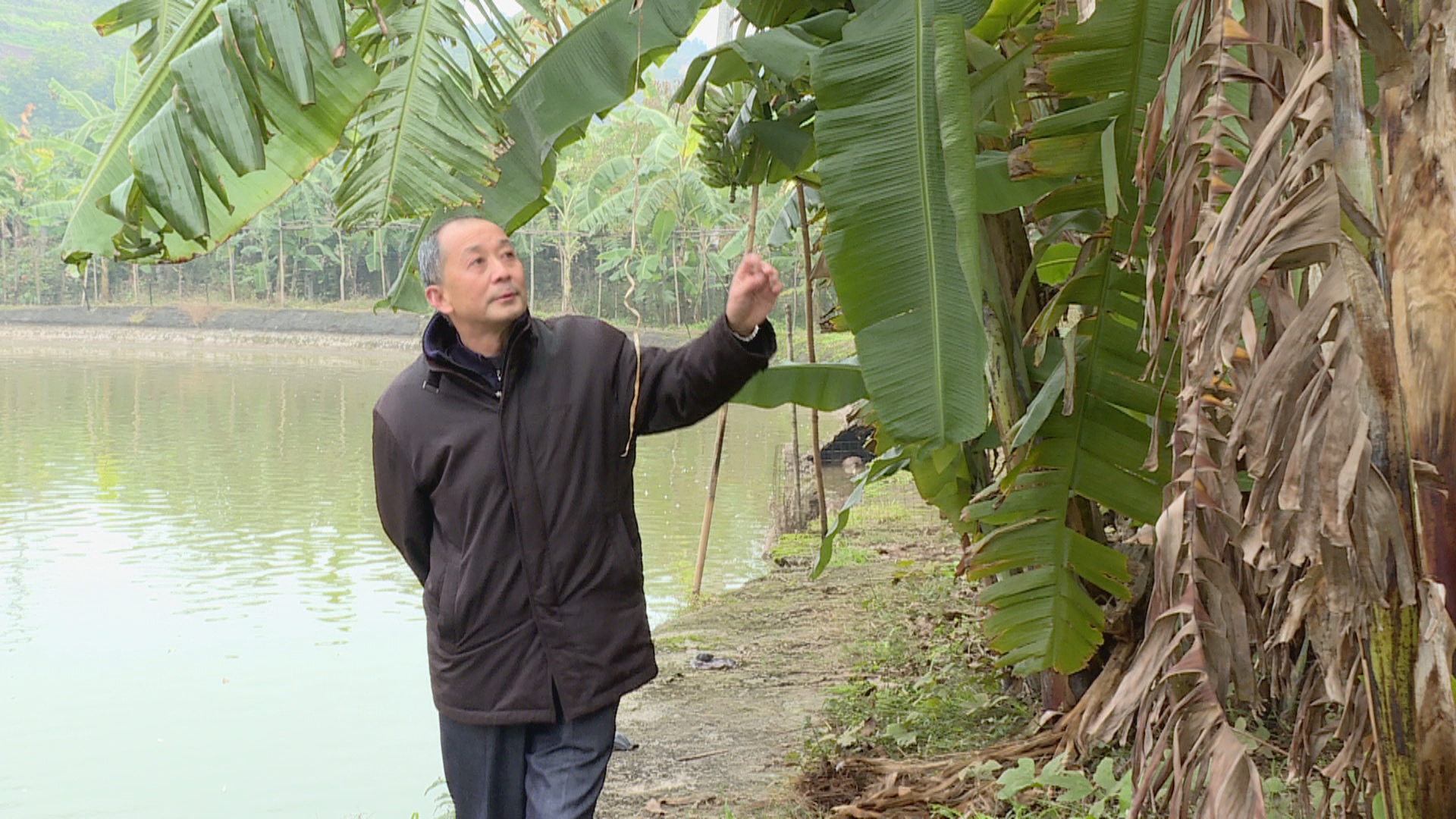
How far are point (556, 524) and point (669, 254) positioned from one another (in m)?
37.0

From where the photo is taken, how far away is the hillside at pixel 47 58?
7938cm

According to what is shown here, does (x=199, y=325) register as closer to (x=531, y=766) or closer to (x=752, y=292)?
(x=531, y=766)

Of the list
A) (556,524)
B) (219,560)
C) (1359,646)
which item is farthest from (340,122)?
(219,560)

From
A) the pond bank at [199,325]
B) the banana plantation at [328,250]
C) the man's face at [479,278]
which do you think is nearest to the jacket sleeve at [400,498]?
the man's face at [479,278]

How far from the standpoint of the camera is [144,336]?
40.4m

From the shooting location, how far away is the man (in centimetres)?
229

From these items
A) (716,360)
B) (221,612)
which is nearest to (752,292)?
(716,360)

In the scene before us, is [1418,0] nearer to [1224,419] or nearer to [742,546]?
[1224,419]

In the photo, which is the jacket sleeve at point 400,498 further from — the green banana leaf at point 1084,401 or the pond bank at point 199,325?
the pond bank at point 199,325

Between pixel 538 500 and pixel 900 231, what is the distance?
2.81ft

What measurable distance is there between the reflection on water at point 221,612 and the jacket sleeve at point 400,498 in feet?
9.76

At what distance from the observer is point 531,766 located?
236 centimetres

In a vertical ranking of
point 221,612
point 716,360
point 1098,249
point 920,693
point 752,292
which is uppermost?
point 1098,249

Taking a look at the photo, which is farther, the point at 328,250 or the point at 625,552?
the point at 328,250
